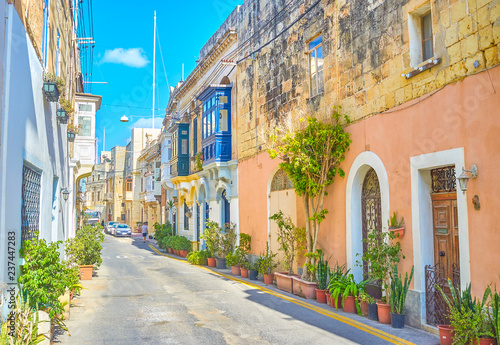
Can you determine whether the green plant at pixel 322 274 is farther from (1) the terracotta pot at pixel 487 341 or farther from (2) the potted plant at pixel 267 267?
(1) the terracotta pot at pixel 487 341

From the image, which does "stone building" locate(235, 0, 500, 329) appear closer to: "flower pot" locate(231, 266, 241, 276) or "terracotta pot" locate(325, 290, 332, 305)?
"terracotta pot" locate(325, 290, 332, 305)

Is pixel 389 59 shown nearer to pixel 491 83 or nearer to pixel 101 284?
pixel 491 83

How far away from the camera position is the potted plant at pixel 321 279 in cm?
1122

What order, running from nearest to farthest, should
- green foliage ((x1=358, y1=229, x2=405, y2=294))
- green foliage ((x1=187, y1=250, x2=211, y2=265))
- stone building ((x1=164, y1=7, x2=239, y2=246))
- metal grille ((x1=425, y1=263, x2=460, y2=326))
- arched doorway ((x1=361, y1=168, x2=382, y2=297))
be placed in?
metal grille ((x1=425, y1=263, x2=460, y2=326)) < green foliage ((x1=358, y1=229, x2=405, y2=294)) < arched doorway ((x1=361, y1=168, x2=382, y2=297)) < stone building ((x1=164, y1=7, x2=239, y2=246)) < green foliage ((x1=187, y1=250, x2=211, y2=265))

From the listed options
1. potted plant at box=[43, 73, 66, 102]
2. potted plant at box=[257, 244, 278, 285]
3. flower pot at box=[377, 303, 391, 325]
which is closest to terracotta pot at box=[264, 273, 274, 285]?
potted plant at box=[257, 244, 278, 285]

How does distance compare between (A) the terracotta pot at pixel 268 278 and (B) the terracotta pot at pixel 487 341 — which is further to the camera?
(A) the terracotta pot at pixel 268 278

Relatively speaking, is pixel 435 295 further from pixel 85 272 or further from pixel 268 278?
pixel 85 272

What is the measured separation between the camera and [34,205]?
28.3 ft

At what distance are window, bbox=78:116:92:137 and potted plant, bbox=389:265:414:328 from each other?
46.9ft

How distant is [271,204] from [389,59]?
731 centimetres

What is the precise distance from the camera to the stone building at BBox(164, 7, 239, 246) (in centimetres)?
1995

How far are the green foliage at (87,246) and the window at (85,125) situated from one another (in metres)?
4.10

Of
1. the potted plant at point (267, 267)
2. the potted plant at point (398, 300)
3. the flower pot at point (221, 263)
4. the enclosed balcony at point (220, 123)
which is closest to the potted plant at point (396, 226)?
the potted plant at point (398, 300)

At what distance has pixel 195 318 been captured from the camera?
9578 mm
